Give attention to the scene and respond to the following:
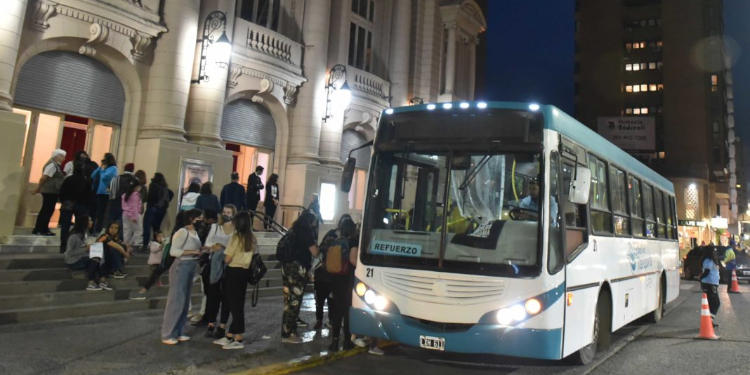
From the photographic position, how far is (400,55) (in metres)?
23.3

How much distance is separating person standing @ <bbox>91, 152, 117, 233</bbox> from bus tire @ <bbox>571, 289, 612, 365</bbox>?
9371 mm

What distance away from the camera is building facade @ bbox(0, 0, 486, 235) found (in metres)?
12.3

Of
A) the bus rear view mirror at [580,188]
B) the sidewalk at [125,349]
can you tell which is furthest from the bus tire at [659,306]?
the sidewalk at [125,349]

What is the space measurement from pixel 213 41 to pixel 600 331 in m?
13.0

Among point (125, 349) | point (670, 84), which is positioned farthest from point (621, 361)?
point (670, 84)

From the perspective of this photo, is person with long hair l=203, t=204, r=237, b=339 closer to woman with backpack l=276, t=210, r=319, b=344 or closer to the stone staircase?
woman with backpack l=276, t=210, r=319, b=344

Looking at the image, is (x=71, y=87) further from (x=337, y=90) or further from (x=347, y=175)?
(x=347, y=175)

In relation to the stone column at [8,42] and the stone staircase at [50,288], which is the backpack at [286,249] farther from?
the stone column at [8,42]

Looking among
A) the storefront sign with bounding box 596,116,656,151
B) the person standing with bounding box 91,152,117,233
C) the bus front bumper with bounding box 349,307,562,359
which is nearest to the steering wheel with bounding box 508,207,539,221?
the bus front bumper with bounding box 349,307,562,359

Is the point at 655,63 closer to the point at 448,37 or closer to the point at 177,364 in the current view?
the point at 448,37

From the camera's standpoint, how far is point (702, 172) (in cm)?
6125

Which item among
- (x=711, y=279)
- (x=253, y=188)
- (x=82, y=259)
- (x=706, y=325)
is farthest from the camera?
(x=253, y=188)

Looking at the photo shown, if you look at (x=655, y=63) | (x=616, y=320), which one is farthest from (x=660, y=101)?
(x=616, y=320)

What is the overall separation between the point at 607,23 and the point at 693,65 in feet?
43.5
